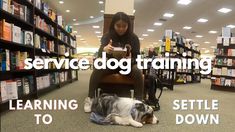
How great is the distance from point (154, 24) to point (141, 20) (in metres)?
1.24

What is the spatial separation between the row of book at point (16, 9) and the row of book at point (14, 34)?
174mm

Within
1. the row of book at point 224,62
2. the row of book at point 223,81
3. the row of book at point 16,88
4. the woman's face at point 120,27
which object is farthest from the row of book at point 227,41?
the row of book at point 16,88

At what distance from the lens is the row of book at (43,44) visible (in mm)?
3978

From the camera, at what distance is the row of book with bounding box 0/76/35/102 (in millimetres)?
2715

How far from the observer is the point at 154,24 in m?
13.1

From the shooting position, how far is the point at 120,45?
2.85 meters

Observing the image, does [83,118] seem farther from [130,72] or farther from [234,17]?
[234,17]

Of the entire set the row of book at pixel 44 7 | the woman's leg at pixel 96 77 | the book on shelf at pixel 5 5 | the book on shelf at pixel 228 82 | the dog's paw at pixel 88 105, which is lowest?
the book on shelf at pixel 228 82

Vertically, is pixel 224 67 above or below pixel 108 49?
below

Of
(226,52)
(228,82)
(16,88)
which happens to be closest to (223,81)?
(228,82)

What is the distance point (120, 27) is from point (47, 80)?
233cm

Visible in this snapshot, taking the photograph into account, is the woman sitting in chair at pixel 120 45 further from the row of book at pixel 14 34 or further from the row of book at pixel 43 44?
the row of book at pixel 43 44

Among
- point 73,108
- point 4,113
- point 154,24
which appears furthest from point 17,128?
point 154,24

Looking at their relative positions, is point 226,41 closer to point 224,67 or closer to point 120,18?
point 224,67
